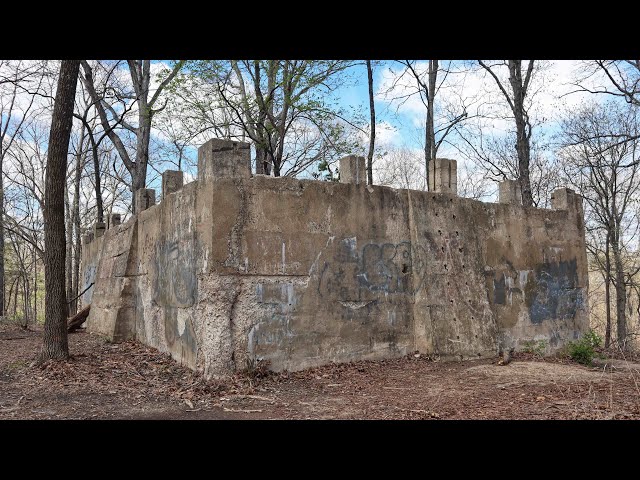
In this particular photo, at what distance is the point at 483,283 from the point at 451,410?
4420 mm

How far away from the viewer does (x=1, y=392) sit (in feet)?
24.8

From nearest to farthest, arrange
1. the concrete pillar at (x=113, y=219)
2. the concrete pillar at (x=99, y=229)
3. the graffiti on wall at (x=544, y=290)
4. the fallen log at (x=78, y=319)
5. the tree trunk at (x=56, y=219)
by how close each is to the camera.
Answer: the tree trunk at (x=56, y=219)
the graffiti on wall at (x=544, y=290)
the fallen log at (x=78, y=319)
the concrete pillar at (x=113, y=219)
the concrete pillar at (x=99, y=229)

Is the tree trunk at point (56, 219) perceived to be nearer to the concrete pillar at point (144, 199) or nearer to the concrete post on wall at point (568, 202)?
the concrete pillar at point (144, 199)

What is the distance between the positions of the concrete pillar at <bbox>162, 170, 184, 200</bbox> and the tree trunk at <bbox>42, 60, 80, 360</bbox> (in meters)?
1.72

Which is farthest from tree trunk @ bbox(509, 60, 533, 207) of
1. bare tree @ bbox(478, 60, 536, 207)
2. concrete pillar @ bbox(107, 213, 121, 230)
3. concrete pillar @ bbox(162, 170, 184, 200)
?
concrete pillar @ bbox(107, 213, 121, 230)

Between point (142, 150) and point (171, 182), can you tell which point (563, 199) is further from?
point (142, 150)

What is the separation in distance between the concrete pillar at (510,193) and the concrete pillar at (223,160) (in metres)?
5.88

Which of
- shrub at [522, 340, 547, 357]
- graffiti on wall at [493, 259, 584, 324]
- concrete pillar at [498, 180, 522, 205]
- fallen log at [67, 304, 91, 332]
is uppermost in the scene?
concrete pillar at [498, 180, 522, 205]

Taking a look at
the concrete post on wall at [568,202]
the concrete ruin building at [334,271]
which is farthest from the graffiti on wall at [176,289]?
the concrete post on wall at [568,202]

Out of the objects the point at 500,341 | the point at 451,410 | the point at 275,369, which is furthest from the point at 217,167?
the point at 500,341

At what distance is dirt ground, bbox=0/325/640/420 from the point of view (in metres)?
6.46

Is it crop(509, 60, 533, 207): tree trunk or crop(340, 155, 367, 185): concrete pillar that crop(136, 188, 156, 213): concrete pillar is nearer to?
crop(340, 155, 367, 185): concrete pillar

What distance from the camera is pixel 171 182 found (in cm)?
1023

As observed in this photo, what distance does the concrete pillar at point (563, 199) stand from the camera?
12.4 metres
